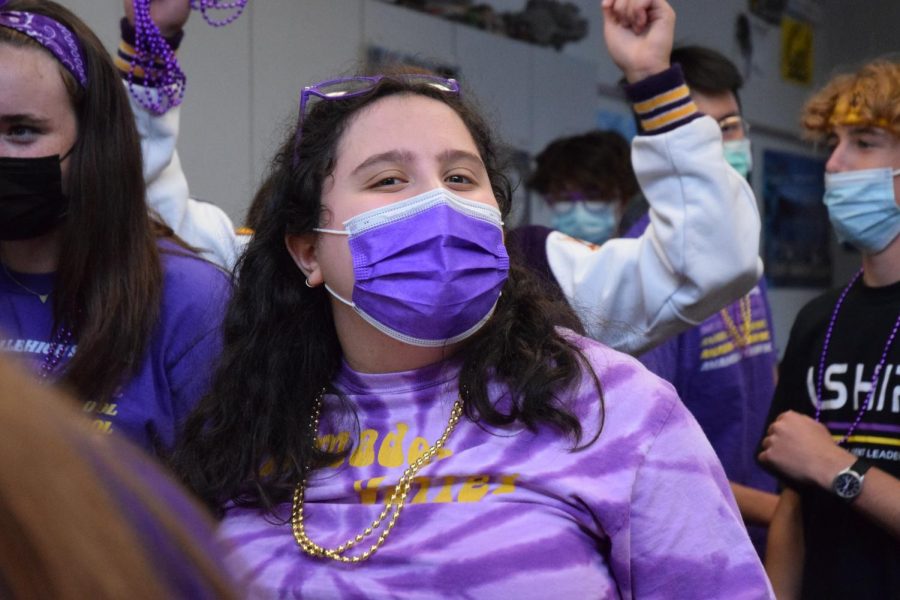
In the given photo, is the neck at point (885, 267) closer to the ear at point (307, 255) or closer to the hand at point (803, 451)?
the hand at point (803, 451)

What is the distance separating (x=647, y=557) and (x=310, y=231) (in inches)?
27.7

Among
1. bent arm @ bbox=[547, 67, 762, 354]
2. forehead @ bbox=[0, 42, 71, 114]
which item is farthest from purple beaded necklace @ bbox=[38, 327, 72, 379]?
bent arm @ bbox=[547, 67, 762, 354]

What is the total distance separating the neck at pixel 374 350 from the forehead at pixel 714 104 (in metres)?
1.41

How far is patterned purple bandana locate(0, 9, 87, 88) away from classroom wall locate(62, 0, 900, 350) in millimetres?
355

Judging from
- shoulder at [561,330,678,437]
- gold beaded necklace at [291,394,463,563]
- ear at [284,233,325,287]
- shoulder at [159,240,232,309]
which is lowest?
gold beaded necklace at [291,394,463,563]

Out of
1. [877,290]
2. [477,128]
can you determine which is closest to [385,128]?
[477,128]

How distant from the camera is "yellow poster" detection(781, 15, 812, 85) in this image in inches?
301

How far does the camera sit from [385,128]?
1.58 m

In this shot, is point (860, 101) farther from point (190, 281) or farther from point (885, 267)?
point (190, 281)

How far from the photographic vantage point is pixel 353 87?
5.47 ft

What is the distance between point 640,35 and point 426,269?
0.78 m

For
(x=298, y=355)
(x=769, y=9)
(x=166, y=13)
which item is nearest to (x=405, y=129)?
(x=298, y=355)

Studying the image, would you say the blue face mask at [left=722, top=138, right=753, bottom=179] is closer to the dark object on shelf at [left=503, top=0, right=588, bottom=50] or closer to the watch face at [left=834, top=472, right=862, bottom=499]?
the watch face at [left=834, top=472, right=862, bottom=499]

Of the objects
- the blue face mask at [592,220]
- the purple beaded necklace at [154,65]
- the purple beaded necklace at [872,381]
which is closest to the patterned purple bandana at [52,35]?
the purple beaded necklace at [154,65]
